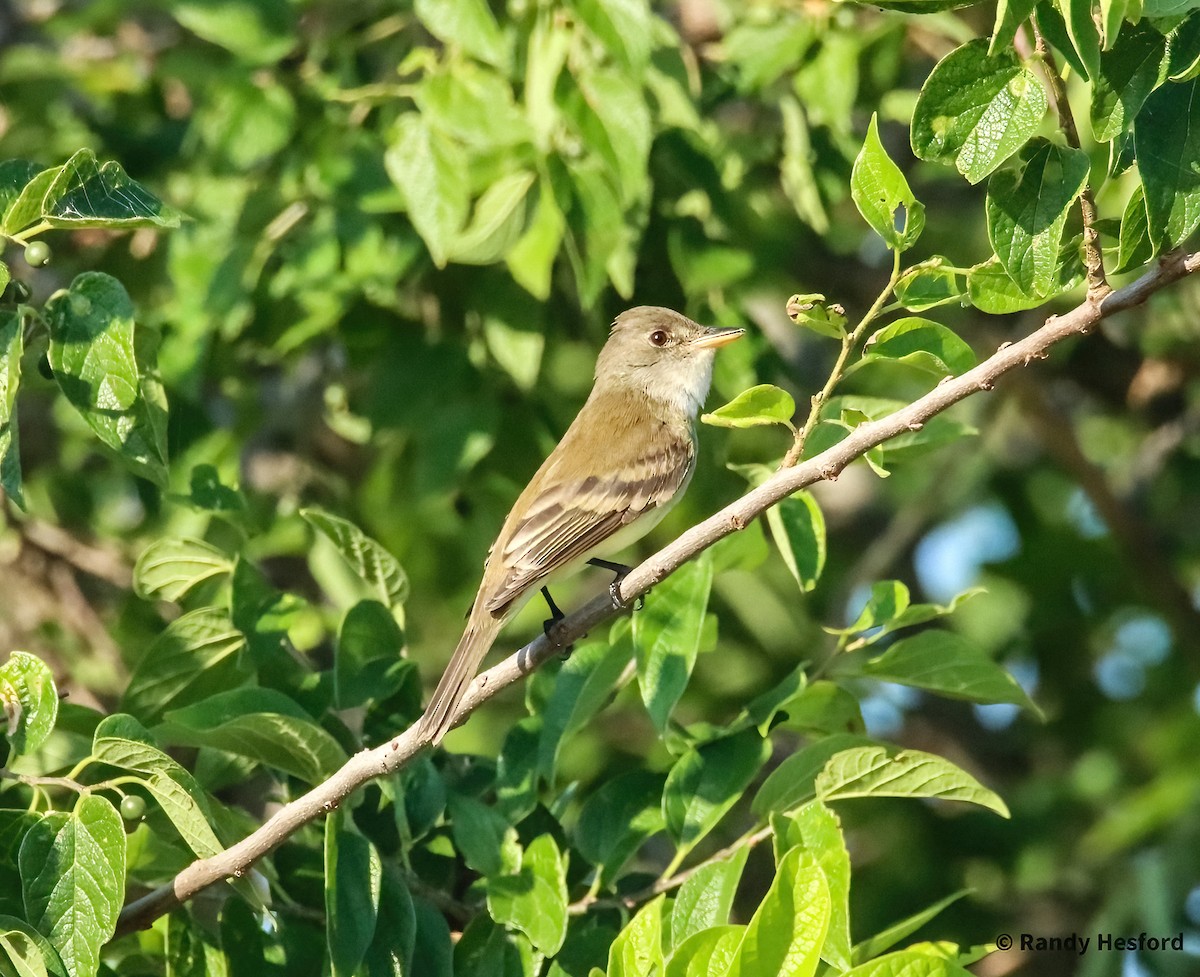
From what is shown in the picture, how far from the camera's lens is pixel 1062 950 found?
565cm

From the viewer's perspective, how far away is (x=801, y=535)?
3.63 m

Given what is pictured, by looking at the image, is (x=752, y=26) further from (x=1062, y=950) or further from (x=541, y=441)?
(x=1062, y=950)

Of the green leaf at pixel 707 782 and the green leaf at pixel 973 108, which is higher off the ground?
the green leaf at pixel 973 108

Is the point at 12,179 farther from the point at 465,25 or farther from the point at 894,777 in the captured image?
the point at 894,777

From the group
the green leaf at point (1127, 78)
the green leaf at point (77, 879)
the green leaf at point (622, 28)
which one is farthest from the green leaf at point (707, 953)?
the green leaf at point (622, 28)

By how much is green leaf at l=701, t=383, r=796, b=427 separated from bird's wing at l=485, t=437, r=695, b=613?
4.60 feet

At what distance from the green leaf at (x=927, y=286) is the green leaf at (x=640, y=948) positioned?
48.2 inches

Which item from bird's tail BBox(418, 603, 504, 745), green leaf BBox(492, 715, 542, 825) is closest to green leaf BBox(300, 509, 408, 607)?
bird's tail BBox(418, 603, 504, 745)

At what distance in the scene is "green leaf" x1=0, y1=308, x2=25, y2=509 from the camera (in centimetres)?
276

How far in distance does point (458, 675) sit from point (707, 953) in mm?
1309

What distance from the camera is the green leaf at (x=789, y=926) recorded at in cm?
248

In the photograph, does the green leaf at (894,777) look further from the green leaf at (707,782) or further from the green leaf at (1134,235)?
the green leaf at (1134,235)

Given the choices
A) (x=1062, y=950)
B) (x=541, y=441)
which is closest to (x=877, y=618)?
(x=541, y=441)

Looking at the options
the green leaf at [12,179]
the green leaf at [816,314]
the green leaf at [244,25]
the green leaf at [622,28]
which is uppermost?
the green leaf at [244,25]
